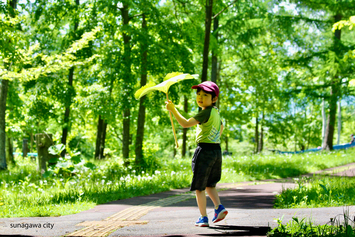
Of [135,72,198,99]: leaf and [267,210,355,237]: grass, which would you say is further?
[135,72,198,99]: leaf

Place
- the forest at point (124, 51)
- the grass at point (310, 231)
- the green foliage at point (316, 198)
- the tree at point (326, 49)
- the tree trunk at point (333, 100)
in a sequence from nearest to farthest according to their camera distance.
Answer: the grass at point (310, 231) < the green foliage at point (316, 198) < the forest at point (124, 51) < the tree at point (326, 49) < the tree trunk at point (333, 100)

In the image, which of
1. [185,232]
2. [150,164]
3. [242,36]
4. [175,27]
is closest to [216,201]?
[185,232]

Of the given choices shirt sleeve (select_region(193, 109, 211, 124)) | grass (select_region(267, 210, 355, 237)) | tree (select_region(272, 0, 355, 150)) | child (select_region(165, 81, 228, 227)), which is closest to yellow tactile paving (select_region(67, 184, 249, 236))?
child (select_region(165, 81, 228, 227))

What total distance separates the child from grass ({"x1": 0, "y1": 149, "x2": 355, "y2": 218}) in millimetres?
2536

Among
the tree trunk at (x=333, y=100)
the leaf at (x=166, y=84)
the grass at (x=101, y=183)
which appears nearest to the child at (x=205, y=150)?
the leaf at (x=166, y=84)

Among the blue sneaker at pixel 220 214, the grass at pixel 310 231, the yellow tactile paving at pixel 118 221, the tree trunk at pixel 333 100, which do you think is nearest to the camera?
the grass at pixel 310 231

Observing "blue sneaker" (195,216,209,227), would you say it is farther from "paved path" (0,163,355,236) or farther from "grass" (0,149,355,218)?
"grass" (0,149,355,218)

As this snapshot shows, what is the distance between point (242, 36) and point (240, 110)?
422 inches

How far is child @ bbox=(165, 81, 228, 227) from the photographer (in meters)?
4.09

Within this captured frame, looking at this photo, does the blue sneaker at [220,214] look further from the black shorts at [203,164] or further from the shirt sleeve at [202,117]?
the shirt sleeve at [202,117]

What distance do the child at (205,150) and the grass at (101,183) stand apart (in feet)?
8.32

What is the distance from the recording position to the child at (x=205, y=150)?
161 inches

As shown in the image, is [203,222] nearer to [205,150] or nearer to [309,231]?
[205,150]

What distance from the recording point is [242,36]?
16203mm
